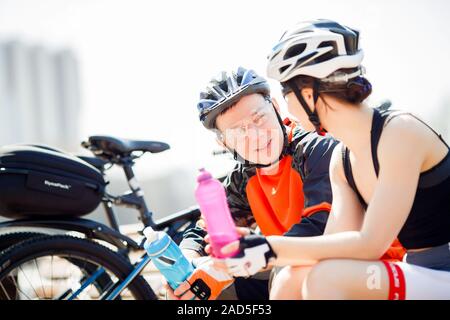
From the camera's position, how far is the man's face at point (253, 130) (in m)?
2.95

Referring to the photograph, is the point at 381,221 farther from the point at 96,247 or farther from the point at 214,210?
the point at 96,247

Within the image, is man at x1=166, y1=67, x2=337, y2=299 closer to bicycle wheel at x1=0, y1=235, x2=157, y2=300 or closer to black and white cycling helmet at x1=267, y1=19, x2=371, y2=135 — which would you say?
black and white cycling helmet at x1=267, y1=19, x2=371, y2=135

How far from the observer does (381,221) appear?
2189 millimetres

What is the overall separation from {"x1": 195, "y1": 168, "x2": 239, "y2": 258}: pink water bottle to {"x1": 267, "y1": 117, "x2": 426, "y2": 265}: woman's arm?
0.15 metres

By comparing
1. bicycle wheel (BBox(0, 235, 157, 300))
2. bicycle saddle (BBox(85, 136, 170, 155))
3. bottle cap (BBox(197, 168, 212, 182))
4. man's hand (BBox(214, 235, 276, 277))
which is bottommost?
bicycle wheel (BBox(0, 235, 157, 300))

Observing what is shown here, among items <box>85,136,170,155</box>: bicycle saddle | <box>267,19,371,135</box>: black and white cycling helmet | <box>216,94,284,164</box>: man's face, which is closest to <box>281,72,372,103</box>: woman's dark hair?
<box>267,19,371,135</box>: black and white cycling helmet

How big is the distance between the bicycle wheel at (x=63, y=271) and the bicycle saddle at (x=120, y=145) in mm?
658

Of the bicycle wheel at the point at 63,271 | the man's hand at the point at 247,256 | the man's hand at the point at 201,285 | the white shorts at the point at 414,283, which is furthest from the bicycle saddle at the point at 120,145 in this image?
the white shorts at the point at 414,283

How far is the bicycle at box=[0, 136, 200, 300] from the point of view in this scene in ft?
11.4

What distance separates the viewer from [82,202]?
3658 mm

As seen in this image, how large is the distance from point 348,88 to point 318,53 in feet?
0.55

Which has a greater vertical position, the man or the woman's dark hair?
the woman's dark hair
